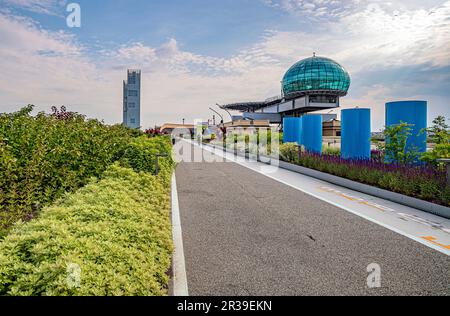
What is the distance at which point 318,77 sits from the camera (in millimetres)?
85375

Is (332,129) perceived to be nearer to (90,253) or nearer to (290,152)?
(290,152)

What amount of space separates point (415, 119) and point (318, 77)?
259ft

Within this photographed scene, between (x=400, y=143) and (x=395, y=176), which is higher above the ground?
(x=400, y=143)

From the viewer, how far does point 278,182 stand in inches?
476

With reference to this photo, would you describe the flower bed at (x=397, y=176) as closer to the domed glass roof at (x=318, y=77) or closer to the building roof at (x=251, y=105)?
the domed glass roof at (x=318, y=77)

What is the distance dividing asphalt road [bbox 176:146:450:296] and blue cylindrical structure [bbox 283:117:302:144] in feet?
54.0

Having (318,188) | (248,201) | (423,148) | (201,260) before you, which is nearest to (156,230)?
(201,260)

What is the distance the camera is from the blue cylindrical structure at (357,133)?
13883 millimetres

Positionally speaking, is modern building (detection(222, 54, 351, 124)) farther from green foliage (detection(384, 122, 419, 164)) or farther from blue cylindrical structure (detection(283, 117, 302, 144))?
green foliage (detection(384, 122, 419, 164))

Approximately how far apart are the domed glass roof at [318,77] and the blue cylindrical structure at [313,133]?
69.6 meters

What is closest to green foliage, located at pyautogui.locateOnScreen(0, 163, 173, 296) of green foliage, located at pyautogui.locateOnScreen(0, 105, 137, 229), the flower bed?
green foliage, located at pyautogui.locateOnScreen(0, 105, 137, 229)

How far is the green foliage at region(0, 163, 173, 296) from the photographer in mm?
2736
